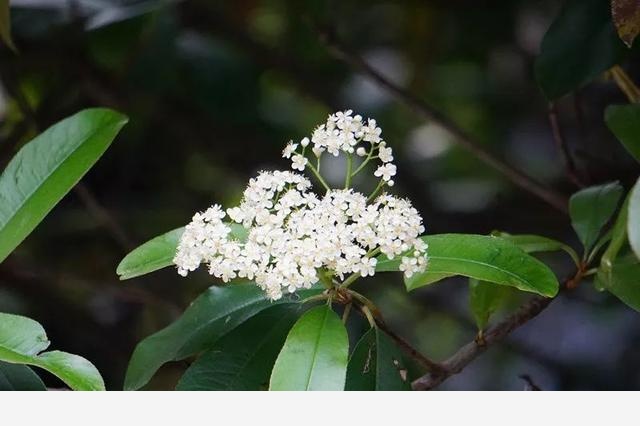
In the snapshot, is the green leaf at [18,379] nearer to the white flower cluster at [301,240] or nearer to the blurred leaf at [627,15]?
the white flower cluster at [301,240]

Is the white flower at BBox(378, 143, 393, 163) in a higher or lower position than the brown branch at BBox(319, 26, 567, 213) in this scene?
higher

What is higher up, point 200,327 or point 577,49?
point 577,49

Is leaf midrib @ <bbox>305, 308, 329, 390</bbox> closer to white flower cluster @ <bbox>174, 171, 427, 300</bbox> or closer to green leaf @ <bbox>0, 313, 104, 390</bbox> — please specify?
white flower cluster @ <bbox>174, 171, 427, 300</bbox>

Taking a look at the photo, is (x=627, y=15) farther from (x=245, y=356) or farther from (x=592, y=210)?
(x=245, y=356)

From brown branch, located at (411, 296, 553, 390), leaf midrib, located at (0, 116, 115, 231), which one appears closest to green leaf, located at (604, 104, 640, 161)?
brown branch, located at (411, 296, 553, 390)

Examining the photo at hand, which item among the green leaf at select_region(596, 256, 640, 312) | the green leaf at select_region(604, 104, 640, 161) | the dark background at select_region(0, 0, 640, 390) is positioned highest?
the green leaf at select_region(604, 104, 640, 161)

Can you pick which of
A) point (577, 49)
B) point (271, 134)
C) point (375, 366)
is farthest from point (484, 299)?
point (271, 134)
